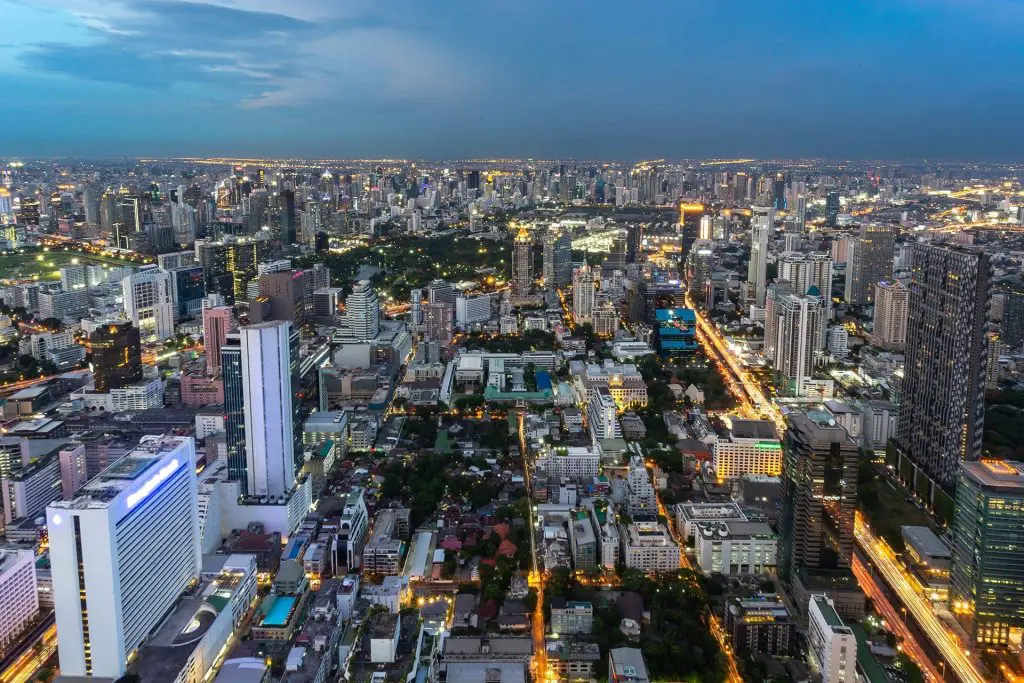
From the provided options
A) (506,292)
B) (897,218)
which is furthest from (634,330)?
(897,218)

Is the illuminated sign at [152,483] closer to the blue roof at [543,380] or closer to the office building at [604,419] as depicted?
the office building at [604,419]

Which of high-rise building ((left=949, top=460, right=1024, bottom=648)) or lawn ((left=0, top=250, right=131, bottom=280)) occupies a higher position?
lawn ((left=0, top=250, right=131, bottom=280))

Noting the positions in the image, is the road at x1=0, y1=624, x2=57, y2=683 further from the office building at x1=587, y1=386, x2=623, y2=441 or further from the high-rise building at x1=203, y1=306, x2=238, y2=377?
the high-rise building at x1=203, y1=306, x2=238, y2=377

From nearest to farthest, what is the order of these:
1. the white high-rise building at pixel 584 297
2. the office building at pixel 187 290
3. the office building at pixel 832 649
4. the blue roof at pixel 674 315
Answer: the office building at pixel 832 649, the blue roof at pixel 674 315, the office building at pixel 187 290, the white high-rise building at pixel 584 297

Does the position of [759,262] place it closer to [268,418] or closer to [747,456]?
[747,456]

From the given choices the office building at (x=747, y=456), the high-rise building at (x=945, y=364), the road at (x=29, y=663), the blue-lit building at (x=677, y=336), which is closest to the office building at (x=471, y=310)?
the blue-lit building at (x=677, y=336)

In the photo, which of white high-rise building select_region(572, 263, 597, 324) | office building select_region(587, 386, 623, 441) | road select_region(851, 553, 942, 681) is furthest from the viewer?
white high-rise building select_region(572, 263, 597, 324)

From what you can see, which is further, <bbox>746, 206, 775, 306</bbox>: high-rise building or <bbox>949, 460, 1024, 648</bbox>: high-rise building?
<bbox>746, 206, 775, 306</bbox>: high-rise building

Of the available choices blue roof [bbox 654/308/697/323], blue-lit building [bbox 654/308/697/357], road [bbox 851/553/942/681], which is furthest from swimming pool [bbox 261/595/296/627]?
blue roof [bbox 654/308/697/323]
